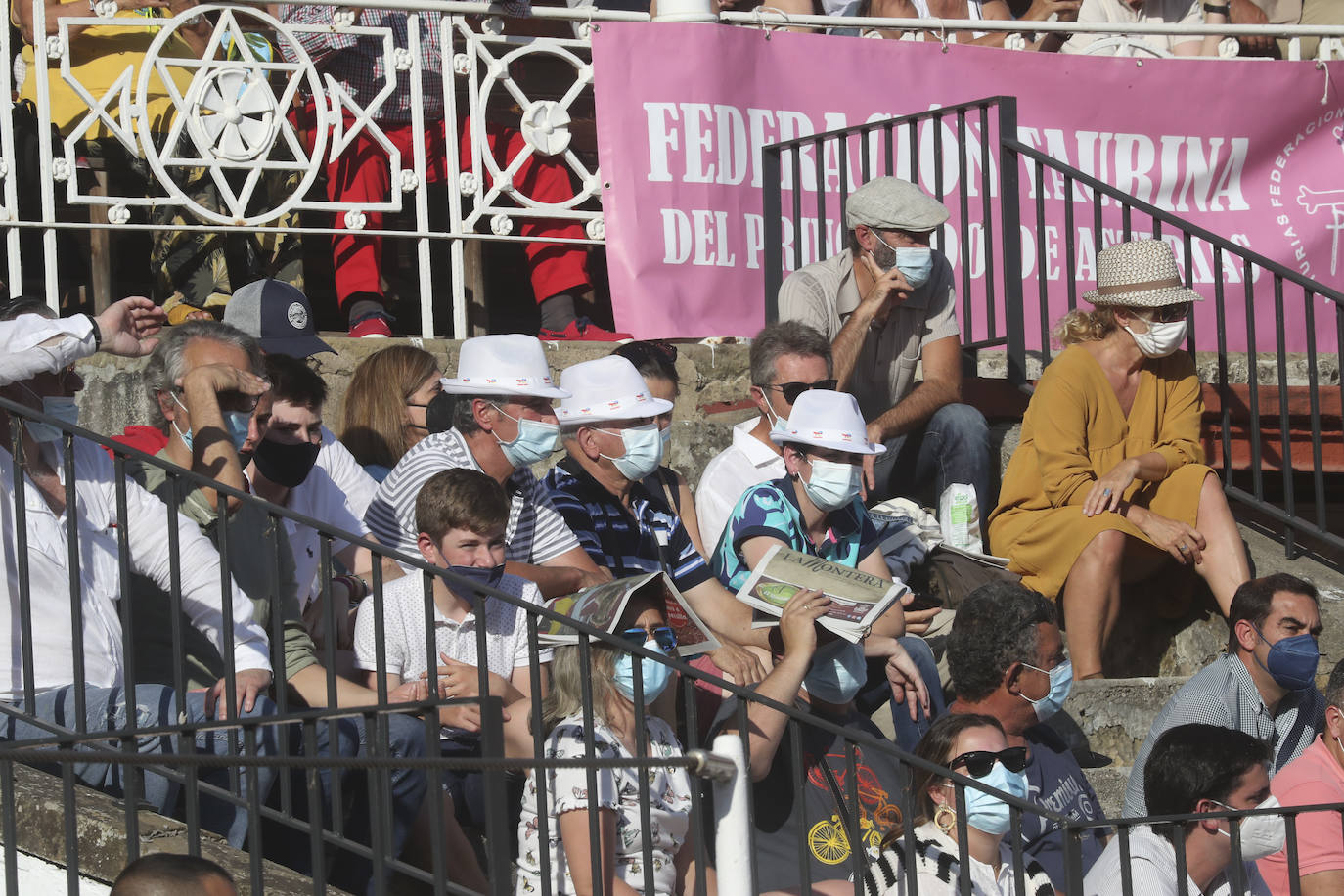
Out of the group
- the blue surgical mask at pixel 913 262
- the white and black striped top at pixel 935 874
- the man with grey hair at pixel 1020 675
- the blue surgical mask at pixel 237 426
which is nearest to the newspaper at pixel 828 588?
the man with grey hair at pixel 1020 675

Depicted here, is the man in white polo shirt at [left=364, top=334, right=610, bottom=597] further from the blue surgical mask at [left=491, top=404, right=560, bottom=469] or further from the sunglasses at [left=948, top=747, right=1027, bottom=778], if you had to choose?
the sunglasses at [left=948, top=747, right=1027, bottom=778]

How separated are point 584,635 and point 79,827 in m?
1.26

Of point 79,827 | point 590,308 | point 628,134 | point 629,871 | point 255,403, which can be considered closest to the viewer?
point 79,827

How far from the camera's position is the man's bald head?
363 centimetres

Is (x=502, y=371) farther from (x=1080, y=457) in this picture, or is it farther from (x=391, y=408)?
(x=1080, y=457)

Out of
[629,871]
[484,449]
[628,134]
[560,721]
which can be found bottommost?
[629,871]

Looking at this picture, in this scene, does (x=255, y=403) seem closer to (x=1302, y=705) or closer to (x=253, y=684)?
(x=253, y=684)

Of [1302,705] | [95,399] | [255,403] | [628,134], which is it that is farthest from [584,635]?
[628,134]

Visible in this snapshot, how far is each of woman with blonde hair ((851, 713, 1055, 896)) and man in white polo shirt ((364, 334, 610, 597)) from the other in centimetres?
134

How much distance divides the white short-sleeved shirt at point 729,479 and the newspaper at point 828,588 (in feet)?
3.40

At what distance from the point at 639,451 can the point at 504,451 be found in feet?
1.45

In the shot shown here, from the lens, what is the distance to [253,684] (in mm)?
5309

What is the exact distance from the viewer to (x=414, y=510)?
6.25 metres

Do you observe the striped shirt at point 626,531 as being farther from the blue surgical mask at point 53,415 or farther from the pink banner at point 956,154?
the pink banner at point 956,154
